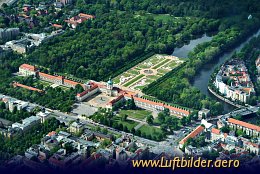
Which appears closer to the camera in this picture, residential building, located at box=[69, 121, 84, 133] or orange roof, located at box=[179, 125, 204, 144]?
orange roof, located at box=[179, 125, 204, 144]

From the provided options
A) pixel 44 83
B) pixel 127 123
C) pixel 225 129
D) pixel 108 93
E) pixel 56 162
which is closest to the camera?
pixel 56 162

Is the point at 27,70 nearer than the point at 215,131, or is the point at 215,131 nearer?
the point at 215,131

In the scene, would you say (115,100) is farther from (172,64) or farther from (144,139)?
(172,64)

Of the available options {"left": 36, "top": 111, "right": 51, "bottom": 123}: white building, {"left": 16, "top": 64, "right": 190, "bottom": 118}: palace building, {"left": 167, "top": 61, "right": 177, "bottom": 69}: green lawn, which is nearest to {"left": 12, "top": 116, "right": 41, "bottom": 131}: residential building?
{"left": 36, "top": 111, "right": 51, "bottom": 123}: white building

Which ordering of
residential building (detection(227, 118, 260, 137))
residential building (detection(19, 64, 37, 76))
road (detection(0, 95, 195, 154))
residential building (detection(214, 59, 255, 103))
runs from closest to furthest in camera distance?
road (detection(0, 95, 195, 154)) < residential building (detection(227, 118, 260, 137)) < residential building (detection(214, 59, 255, 103)) < residential building (detection(19, 64, 37, 76))

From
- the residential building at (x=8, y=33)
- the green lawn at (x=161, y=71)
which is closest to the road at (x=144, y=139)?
the green lawn at (x=161, y=71)

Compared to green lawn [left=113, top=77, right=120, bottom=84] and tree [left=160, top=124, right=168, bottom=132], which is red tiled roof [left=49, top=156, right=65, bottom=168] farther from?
green lawn [left=113, top=77, right=120, bottom=84]

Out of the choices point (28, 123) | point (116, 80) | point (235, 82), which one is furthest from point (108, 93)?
point (235, 82)

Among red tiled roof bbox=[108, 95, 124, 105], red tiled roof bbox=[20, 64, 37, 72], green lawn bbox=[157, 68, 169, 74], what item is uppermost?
red tiled roof bbox=[20, 64, 37, 72]

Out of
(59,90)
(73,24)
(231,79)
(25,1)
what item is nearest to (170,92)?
(231,79)

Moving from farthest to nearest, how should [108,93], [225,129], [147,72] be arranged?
[147,72], [108,93], [225,129]
